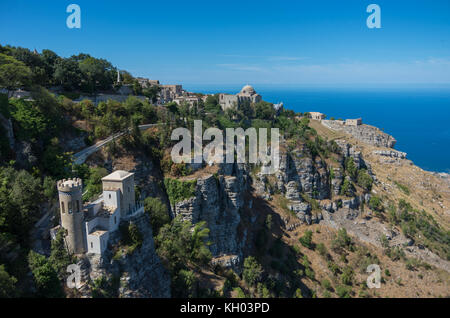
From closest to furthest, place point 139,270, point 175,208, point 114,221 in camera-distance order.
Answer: point 114,221 → point 139,270 → point 175,208

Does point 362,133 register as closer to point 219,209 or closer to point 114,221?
point 219,209

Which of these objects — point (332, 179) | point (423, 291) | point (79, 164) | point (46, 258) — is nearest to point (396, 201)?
point (332, 179)

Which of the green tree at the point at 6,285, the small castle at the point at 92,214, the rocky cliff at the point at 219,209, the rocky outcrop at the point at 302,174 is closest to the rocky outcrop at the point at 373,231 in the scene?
the rocky outcrop at the point at 302,174

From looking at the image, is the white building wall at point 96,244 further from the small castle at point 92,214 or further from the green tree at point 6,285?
the green tree at point 6,285

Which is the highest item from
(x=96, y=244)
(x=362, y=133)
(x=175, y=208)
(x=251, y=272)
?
(x=362, y=133)

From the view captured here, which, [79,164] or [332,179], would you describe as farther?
[332,179]

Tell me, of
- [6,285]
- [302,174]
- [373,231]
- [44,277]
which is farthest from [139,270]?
[373,231]
